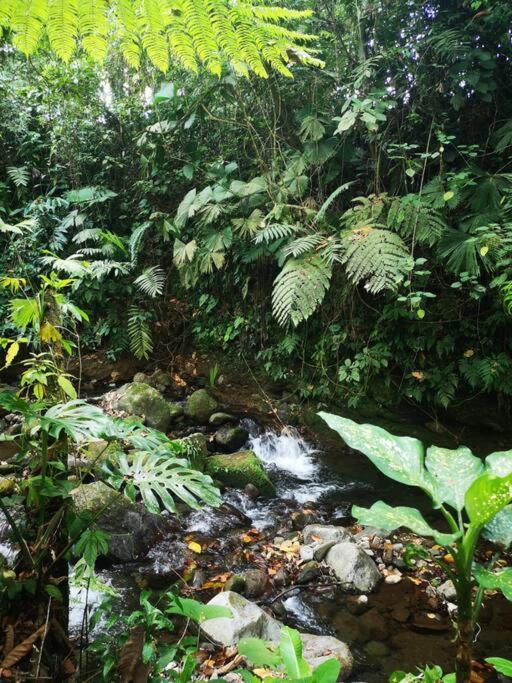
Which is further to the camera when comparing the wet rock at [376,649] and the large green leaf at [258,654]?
the wet rock at [376,649]

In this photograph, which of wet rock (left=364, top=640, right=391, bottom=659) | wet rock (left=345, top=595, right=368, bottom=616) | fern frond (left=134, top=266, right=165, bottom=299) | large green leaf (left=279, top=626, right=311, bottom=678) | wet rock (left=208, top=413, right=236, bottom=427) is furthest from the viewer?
fern frond (left=134, top=266, right=165, bottom=299)

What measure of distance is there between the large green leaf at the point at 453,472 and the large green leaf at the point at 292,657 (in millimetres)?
527

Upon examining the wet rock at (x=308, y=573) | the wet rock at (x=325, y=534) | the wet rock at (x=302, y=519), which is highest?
the wet rock at (x=308, y=573)

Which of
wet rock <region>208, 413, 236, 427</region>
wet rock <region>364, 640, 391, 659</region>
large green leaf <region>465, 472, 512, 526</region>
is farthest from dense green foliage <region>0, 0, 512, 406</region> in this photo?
wet rock <region>364, 640, 391, 659</region>

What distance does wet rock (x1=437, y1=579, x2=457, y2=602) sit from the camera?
8.25 feet

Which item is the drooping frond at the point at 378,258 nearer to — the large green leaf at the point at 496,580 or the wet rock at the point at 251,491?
the wet rock at the point at 251,491

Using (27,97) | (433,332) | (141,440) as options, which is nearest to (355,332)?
(433,332)

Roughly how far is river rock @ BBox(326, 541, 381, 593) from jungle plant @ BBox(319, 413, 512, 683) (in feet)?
5.68

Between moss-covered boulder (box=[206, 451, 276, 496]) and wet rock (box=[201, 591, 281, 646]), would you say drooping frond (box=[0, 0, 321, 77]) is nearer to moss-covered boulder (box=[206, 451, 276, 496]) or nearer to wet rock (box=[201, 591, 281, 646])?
Answer: wet rock (box=[201, 591, 281, 646])

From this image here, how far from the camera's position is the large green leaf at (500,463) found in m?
1.11

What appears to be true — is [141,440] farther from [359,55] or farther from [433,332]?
[359,55]

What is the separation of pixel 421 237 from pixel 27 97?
6967 mm

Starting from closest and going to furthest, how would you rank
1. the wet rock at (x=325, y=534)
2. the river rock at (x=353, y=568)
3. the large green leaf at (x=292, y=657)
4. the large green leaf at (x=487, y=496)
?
the large green leaf at (x=487, y=496) → the large green leaf at (x=292, y=657) → the river rock at (x=353, y=568) → the wet rock at (x=325, y=534)

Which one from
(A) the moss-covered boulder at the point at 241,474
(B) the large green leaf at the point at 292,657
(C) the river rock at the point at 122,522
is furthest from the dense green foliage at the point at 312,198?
(B) the large green leaf at the point at 292,657
